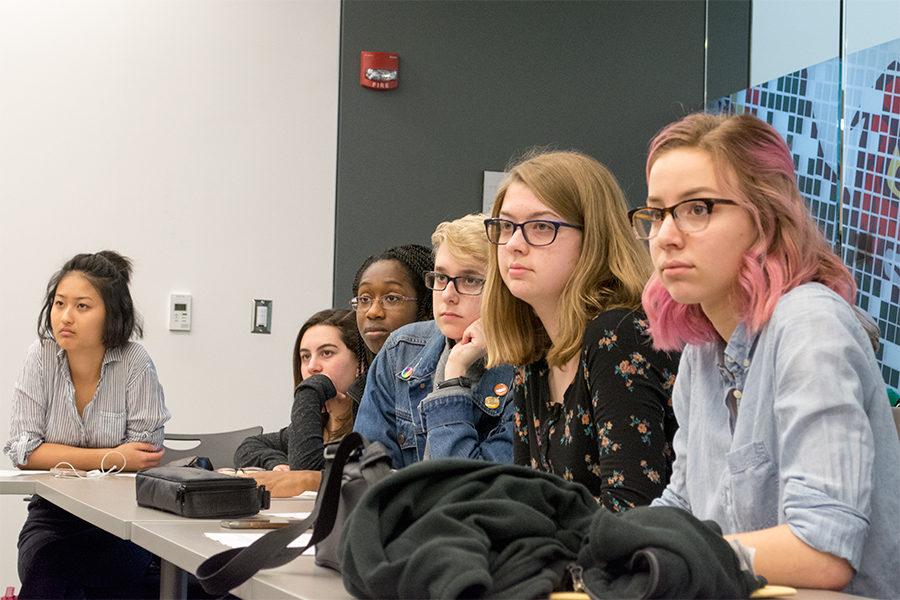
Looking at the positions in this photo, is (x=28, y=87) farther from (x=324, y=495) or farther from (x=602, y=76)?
(x=324, y=495)

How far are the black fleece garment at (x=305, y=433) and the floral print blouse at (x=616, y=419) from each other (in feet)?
4.79

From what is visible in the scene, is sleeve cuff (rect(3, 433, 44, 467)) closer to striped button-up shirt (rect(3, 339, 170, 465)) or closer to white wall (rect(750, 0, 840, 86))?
striped button-up shirt (rect(3, 339, 170, 465))

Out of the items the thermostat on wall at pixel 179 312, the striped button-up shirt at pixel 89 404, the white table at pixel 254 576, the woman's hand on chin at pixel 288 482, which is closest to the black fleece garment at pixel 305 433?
the striped button-up shirt at pixel 89 404

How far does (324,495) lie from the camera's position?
134cm

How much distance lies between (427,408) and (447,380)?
0.08m

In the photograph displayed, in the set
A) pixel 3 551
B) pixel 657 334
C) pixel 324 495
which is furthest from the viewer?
pixel 3 551

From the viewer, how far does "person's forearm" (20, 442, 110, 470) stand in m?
3.59

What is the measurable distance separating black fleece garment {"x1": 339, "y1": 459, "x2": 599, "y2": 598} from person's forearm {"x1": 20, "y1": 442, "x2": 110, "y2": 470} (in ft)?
8.73

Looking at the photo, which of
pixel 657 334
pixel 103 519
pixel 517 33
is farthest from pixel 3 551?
pixel 657 334

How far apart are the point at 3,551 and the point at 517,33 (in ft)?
10.9

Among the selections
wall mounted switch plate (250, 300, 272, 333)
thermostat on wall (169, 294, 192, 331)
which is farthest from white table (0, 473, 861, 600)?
wall mounted switch plate (250, 300, 272, 333)

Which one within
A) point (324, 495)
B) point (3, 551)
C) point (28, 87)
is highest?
point (28, 87)

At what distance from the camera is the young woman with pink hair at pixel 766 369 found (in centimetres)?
127

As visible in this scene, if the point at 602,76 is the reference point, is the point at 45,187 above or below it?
below
